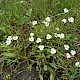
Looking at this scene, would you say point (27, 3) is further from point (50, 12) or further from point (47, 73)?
point (47, 73)

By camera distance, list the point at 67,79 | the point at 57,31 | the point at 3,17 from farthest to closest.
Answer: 1. the point at 3,17
2. the point at 57,31
3. the point at 67,79

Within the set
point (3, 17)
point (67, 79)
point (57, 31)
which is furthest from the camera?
point (3, 17)

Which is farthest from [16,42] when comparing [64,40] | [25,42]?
Answer: [64,40]

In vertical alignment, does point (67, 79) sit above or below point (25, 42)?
below

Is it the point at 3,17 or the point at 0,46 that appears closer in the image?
the point at 0,46

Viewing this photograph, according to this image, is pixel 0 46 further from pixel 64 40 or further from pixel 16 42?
pixel 64 40

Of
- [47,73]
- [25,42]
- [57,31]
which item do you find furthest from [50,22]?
[47,73]

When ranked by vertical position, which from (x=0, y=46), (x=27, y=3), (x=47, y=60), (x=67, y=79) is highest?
(x=27, y=3)
